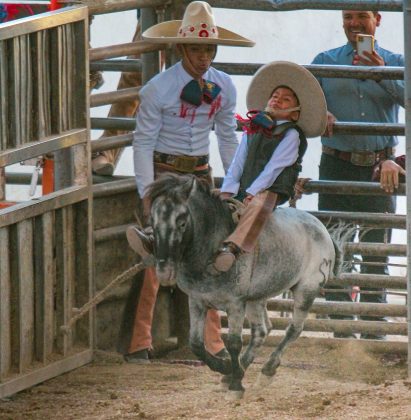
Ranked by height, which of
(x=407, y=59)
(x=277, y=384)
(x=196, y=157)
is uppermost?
(x=407, y=59)

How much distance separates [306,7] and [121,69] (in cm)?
109

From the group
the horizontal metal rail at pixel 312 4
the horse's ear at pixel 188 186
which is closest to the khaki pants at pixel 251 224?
the horse's ear at pixel 188 186

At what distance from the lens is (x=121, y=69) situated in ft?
27.1

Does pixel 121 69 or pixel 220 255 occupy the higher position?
pixel 121 69

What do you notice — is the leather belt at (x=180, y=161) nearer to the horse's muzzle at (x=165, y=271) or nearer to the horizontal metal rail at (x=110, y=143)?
the horizontal metal rail at (x=110, y=143)

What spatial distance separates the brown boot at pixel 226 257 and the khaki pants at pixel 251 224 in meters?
0.02

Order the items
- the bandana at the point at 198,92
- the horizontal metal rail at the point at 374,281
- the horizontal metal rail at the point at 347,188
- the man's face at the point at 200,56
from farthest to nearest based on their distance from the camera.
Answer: the horizontal metal rail at the point at 374,281, the horizontal metal rail at the point at 347,188, the bandana at the point at 198,92, the man's face at the point at 200,56

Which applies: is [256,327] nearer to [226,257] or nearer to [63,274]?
[226,257]

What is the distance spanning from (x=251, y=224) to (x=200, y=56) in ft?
4.36

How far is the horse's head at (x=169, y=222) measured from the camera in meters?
6.09

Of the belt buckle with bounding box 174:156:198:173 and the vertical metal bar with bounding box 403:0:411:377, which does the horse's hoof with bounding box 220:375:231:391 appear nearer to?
the vertical metal bar with bounding box 403:0:411:377

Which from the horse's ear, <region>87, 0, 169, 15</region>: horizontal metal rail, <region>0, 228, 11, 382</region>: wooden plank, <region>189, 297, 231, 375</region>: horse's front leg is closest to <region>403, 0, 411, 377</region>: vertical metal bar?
<region>189, 297, 231, 375</region>: horse's front leg

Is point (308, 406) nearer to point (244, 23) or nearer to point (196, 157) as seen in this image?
point (196, 157)

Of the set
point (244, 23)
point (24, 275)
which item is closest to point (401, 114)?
point (244, 23)
